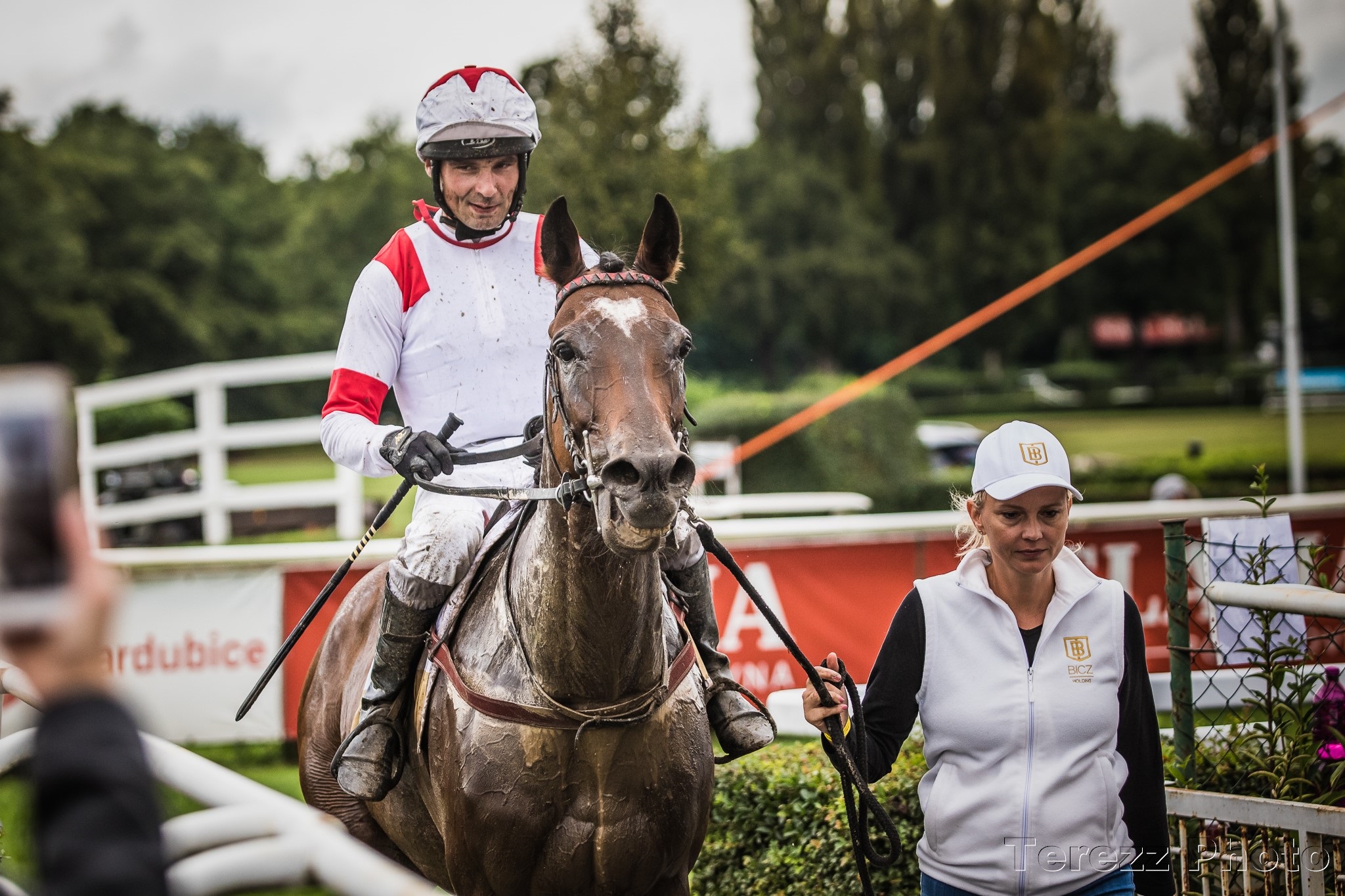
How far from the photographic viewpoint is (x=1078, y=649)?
300 centimetres

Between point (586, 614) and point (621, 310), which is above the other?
point (621, 310)

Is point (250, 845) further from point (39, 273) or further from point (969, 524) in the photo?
point (39, 273)

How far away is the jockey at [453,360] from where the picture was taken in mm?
3736

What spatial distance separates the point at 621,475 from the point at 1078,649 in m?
1.22

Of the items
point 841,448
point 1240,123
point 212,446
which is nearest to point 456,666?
point 212,446

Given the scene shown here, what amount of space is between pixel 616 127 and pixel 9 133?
29181mm

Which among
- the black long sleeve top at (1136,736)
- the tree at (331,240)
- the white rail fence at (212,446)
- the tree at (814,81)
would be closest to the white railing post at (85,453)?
the white rail fence at (212,446)

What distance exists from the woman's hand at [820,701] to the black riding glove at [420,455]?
1.18 metres

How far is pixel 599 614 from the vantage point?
3.21m

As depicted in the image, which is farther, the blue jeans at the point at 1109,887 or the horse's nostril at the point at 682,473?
the blue jeans at the point at 1109,887

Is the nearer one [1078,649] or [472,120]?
[1078,649]

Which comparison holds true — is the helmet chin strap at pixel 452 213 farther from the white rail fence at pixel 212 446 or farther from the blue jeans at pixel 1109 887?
the white rail fence at pixel 212 446

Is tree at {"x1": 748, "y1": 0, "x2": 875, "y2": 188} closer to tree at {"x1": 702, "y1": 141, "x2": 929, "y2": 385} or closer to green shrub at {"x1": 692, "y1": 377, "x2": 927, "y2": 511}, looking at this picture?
tree at {"x1": 702, "y1": 141, "x2": 929, "y2": 385}

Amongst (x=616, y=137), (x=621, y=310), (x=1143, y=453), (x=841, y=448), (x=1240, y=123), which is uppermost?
(x=1240, y=123)
